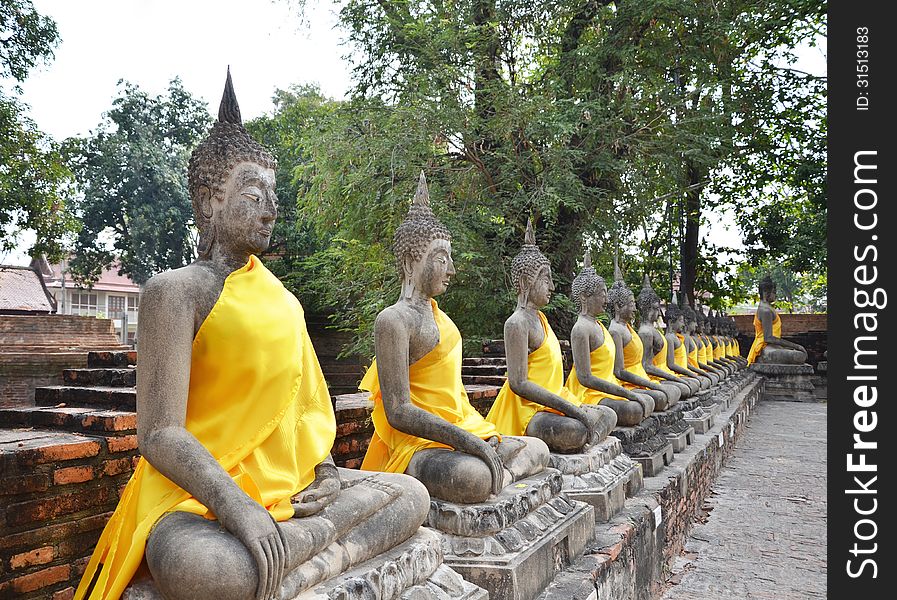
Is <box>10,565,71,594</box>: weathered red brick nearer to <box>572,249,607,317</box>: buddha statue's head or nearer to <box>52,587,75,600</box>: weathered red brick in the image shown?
<box>52,587,75,600</box>: weathered red brick

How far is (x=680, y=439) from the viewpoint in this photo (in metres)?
6.94

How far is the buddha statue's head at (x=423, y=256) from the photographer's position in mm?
3246

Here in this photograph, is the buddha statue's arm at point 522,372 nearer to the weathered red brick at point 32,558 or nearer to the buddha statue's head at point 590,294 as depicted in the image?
the buddha statue's head at point 590,294

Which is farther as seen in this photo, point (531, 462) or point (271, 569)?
point (531, 462)

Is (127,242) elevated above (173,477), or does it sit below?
above

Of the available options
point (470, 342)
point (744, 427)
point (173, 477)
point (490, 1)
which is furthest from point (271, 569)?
point (744, 427)

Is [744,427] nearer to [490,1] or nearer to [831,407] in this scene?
[490,1]

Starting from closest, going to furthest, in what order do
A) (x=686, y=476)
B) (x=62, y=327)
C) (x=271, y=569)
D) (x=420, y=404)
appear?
(x=271, y=569), (x=420, y=404), (x=686, y=476), (x=62, y=327)

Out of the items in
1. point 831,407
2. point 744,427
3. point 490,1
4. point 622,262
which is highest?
point 490,1

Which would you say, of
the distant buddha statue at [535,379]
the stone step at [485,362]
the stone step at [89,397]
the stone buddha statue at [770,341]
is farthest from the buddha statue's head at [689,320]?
the stone step at [89,397]

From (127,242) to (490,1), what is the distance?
15.9m

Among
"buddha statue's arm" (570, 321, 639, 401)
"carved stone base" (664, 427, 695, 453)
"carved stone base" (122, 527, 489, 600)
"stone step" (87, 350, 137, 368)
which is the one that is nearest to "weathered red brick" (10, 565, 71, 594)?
"carved stone base" (122, 527, 489, 600)

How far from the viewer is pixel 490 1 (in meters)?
11.5

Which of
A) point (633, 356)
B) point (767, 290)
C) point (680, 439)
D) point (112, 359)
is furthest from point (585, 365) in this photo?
point (767, 290)
